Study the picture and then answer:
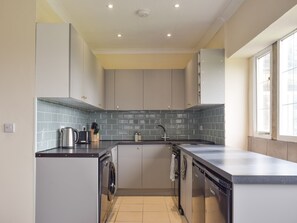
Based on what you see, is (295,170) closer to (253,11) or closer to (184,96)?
(253,11)

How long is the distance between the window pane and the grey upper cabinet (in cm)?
183

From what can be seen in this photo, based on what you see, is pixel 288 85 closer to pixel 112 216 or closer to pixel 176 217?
pixel 176 217

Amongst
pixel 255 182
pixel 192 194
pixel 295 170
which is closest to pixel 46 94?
pixel 192 194

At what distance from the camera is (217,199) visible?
1912 mm

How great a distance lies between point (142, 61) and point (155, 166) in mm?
1969

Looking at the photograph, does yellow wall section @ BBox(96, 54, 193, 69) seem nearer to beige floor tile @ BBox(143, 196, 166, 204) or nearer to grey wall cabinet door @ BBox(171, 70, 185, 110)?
grey wall cabinet door @ BBox(171, 70, 185, 110)

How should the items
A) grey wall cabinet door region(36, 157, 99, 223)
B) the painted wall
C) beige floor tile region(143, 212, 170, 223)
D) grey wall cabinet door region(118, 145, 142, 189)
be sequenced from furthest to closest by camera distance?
grey wall cabinet door region(118, 145, 142, 189)
beige floor tile region(143, 212, 170, 223)
grey wall cabinet door region(36, 157, 99, 223)
the painted wall

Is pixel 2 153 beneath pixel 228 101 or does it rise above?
beneath

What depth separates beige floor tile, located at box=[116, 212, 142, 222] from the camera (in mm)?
3568

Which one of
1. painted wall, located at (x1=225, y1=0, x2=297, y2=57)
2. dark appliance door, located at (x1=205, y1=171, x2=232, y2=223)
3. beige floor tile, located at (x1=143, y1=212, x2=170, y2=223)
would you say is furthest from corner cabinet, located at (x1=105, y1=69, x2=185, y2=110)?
dark appliance door, located at (x1=205, y1=171, x2=232, y2=223)

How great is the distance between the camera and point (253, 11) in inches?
114

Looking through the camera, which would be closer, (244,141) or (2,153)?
(2,153)

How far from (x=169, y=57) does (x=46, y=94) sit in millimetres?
3017

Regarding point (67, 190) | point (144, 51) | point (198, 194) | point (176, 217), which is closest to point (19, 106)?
point (67, 190)
